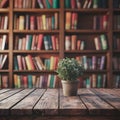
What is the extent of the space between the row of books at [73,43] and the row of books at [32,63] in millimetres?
297

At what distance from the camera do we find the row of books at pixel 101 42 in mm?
4484

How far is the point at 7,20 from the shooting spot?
14.9 feet

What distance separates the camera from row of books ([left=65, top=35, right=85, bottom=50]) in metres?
4.48

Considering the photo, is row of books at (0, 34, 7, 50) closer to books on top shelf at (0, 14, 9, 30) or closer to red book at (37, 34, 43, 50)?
books on top shelf at (0, 14, 9, 30)

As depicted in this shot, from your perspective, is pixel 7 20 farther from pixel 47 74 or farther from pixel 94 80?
pixel 94 80

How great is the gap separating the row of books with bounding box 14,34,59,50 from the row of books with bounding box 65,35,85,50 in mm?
166

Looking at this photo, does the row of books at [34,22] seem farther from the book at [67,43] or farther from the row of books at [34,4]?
the book at [67,43]

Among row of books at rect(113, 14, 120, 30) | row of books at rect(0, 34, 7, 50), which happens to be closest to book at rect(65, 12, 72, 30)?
row of books at rect(113, 14, 120, 30)

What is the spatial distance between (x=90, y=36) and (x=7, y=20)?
1.45 m

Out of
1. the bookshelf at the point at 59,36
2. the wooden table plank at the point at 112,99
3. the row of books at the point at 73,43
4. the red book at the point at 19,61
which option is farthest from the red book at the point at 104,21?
the wooden table plank at the point at 112,99

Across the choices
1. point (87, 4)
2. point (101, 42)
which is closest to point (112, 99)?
point (101, 42)

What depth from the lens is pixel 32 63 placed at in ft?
14.8

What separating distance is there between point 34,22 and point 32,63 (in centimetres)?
68

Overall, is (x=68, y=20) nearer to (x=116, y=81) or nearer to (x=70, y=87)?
(x=116, y=81)
